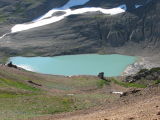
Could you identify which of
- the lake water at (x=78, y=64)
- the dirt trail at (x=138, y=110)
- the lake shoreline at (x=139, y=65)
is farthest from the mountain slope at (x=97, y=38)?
the dirt trail at (x=138, y=110)

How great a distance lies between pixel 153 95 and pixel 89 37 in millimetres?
175635

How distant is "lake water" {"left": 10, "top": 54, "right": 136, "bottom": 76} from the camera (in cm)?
13438

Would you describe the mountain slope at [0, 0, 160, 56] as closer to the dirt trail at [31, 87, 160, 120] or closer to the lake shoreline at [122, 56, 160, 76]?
the lake shoreline at [122, 56, 160, 76]

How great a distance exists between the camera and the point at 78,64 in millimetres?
151875

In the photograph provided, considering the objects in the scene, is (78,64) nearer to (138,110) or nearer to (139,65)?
(139,65)

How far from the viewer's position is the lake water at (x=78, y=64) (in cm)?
13438

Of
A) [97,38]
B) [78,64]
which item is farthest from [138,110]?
[97,38]

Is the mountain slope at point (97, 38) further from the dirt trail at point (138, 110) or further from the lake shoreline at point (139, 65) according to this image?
the dirt trail at point (138, 110)

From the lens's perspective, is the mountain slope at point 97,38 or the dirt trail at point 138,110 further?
the mountain slope at point 97,38

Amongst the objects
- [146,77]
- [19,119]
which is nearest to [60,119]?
[19,119]

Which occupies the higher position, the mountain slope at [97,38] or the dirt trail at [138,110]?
the dirt trail at [138,110]

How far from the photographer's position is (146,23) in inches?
7672

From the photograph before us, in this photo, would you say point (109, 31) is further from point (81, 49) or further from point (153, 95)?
point (153, 95)

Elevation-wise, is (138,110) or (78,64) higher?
(138,110)
